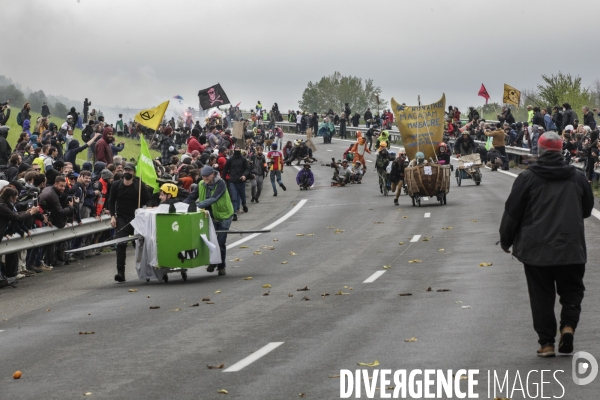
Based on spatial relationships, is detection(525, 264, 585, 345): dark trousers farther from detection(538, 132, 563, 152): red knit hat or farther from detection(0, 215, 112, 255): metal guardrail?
detection(0, 215, 112, 255): metal guardrail

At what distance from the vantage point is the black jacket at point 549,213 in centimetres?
989

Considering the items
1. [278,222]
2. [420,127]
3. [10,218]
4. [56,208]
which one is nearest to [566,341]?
[10,218]

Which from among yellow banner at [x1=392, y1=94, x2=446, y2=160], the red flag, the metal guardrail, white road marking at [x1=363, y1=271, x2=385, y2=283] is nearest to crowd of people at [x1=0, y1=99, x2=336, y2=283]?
the metal guardrail

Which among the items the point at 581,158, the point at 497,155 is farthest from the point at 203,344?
the point at 497,155

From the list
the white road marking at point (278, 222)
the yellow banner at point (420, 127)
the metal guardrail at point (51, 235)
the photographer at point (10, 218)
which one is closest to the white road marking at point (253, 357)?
the photographer at point (10, 218)

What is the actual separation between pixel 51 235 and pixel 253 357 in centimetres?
1122

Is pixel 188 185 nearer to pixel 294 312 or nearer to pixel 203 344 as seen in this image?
pixel 294 312

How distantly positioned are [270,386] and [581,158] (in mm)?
27181

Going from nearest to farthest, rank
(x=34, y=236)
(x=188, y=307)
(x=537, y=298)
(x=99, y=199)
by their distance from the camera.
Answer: (x=537, y=298)
(x=188, y=307)
(x=34, y=236)
(x=99, y=199)

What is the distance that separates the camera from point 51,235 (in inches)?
824

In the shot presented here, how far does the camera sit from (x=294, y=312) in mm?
13641

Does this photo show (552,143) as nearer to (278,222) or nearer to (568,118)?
(278,222)

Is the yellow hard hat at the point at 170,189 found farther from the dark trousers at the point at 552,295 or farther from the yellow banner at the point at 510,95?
A: the yellow banner at the point at 510,95

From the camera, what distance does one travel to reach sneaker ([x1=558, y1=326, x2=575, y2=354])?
989 centimetres
